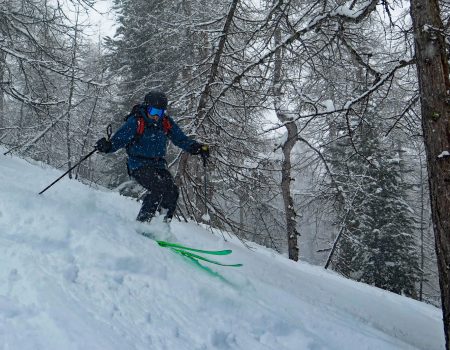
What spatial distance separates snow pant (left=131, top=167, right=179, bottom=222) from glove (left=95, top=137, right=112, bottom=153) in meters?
0.56

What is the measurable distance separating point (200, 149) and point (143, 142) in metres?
0.83

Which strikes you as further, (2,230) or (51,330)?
(2,230)

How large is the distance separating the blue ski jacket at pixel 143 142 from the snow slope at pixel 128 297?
2.78ft

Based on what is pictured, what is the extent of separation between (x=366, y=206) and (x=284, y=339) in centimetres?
1438

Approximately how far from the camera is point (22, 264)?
308 centimetres

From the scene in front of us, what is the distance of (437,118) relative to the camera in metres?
4.05

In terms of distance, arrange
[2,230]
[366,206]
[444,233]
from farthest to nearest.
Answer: [366,206]
[444,233]
[2,230]

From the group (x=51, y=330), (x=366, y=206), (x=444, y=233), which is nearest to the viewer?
(x=51, y=330)

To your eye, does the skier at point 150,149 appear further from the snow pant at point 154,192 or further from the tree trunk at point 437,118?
the tree trunk at point 437,118

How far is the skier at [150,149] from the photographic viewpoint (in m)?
5.35

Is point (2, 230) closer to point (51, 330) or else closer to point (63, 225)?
point (63, 225)

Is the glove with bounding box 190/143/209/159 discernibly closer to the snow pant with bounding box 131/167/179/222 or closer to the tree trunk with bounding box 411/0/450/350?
the snow pant with bounding box 131/167/179/222

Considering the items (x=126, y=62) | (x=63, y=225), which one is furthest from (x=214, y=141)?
(x=126, y=62)

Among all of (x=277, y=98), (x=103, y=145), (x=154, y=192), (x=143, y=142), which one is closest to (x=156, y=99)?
(x=143, y=142)
